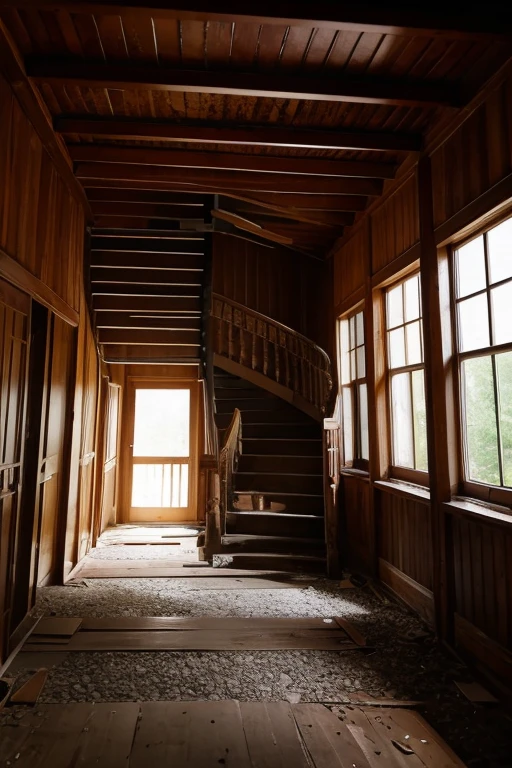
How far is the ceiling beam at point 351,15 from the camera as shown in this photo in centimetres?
241

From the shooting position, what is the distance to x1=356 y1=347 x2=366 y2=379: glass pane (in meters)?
4.91

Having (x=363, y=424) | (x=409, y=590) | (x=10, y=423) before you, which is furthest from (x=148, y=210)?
(x=409, y=590)

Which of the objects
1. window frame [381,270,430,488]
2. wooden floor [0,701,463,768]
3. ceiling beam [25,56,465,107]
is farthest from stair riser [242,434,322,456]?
ceiling beam [25,56,465,107]

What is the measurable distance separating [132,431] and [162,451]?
2.04 ft

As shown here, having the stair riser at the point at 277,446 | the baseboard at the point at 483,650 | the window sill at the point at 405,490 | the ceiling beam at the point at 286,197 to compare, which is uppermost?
the ceiling beam at the point at 286,197

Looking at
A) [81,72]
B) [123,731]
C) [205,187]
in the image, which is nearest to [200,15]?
[81,72]

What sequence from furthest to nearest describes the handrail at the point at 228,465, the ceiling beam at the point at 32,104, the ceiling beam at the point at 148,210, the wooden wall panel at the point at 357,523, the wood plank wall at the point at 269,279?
1. the wood plank wall at the point at 269,279
2. the ceiling beam at the point at 148,210
3. the handrail at the point at 228,465
4. the wooden wall panel at the point at 357,523
5. the ceiling beam at the point at 32,104

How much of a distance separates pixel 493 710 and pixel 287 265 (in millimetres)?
6097

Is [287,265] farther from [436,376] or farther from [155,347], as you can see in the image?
[436,376]

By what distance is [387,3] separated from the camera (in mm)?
2504

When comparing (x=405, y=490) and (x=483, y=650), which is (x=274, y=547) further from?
(x=483, y=650)

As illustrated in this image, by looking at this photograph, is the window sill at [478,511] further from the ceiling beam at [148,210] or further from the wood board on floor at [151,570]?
the ceiling beam at [148,210]

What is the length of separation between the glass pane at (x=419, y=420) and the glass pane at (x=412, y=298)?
0.52 metres

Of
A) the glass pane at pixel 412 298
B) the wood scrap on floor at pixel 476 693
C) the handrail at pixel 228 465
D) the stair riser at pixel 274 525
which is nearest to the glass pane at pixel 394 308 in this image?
the glass pane at pixel 412 298
